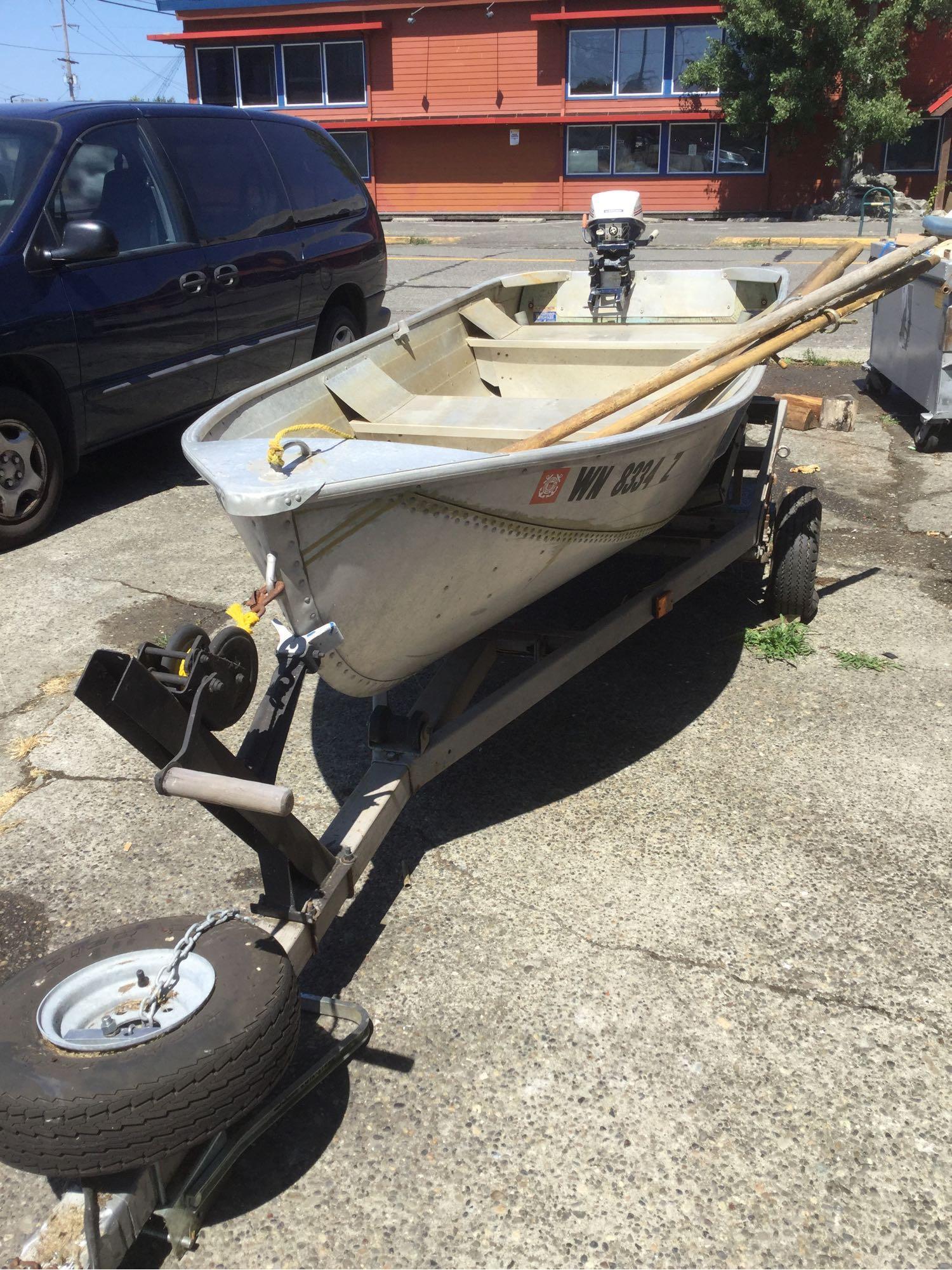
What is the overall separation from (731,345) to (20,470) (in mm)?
3984

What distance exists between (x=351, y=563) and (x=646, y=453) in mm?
1154

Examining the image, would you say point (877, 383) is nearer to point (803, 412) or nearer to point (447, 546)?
point (803, 412)

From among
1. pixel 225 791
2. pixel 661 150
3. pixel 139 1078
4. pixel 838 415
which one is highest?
pixel 661 150

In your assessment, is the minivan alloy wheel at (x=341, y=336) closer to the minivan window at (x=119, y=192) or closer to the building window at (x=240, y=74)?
the minivan window at (x=119, y=192)

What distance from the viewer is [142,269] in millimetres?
6523

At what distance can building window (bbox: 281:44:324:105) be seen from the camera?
31.7 metres

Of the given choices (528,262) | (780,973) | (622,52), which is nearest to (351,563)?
(780,973)

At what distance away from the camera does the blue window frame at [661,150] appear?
1176 inches

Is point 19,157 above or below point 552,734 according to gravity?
above

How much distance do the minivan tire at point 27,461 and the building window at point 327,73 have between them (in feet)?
96.8

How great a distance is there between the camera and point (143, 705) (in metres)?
2.34

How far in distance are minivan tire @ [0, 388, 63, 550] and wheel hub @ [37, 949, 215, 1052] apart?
14.0 feet

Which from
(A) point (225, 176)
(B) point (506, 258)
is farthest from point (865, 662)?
(B) point (506, 258)

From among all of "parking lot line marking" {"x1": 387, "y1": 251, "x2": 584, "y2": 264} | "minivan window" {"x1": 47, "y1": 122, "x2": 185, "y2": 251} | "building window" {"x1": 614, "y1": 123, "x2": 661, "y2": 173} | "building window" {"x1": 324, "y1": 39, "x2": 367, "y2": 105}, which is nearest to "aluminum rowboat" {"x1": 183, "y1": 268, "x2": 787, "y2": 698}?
"minivan window" {"x1": 47, "y1": 122, "x2": 185, "y2": 251}
